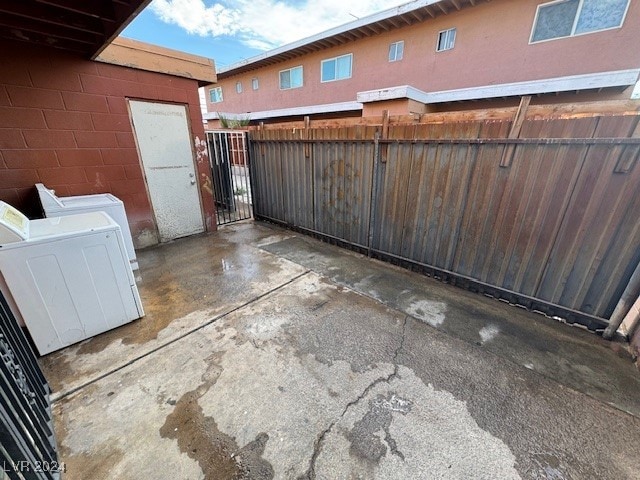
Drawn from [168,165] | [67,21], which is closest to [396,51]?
[168,165]

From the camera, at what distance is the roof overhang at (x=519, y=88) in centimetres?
580

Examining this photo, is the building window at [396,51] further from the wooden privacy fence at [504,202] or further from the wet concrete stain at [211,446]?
the wet concrete stain at [211,446]

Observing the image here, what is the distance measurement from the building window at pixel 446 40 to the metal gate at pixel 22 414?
35.5 ft

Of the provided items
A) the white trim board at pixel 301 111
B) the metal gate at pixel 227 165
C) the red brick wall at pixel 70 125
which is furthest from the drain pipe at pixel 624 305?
the white trim board at pixel 301 111

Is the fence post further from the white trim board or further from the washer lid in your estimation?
the white trim board

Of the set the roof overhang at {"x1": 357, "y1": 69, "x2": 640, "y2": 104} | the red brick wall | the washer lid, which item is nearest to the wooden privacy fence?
the red brick wall

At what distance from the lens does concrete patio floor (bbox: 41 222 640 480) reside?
4.38 ft

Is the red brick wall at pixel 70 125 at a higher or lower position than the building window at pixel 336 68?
lower

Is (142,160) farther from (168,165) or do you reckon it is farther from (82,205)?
(82,205)

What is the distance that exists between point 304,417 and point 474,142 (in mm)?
2796

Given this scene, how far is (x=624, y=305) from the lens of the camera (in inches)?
82.0

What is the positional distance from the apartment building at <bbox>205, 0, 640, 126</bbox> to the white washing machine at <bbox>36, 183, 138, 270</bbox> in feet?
19.7

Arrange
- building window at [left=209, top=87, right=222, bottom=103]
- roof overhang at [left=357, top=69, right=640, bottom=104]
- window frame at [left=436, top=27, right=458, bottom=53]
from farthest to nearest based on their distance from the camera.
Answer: building window at [left=209, top=87, right=222, bottom=103]
window frame at [left=436, top=27, right=458, bottom=53]
roof overhang at [left=357, top=69, right=640, bottom=104]

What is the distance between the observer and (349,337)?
2.20 meters
